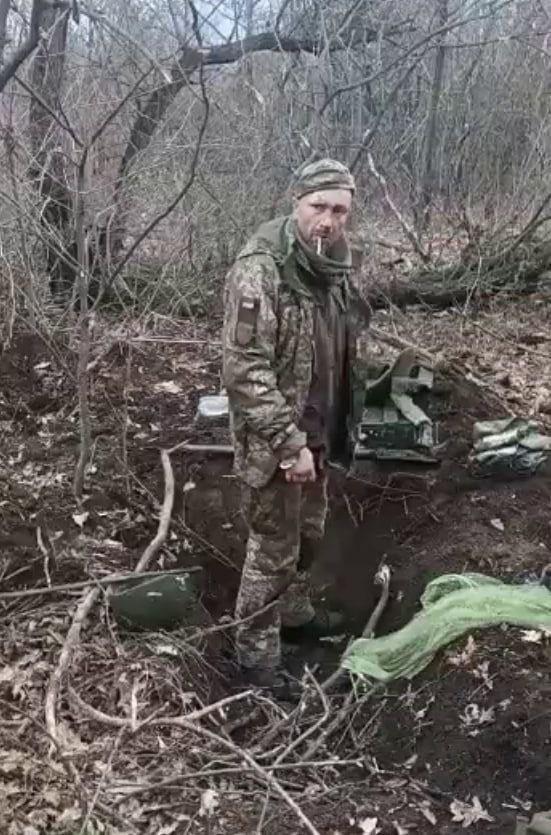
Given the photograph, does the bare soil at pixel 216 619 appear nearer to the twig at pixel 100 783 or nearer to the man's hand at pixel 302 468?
the twig at pixel 100 783

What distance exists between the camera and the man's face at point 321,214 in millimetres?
4023

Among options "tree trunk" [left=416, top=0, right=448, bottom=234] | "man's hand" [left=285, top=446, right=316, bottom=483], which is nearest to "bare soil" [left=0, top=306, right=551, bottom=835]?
"man's hand" [left=285, top=446, right=316, bottom=483]

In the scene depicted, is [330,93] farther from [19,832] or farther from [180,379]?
[19,832]

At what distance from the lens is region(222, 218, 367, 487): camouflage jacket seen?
402 centimetres

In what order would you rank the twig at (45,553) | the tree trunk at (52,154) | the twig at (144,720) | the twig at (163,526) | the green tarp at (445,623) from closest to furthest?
the twig at (144,720) → the green tarp at (445,623) → the twig at (45,553) → the twig at (163,526) → the tree trunk at (52,154)


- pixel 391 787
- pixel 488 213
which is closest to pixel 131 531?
pixel 391 787

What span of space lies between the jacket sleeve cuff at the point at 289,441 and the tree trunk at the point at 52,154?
8.73 feet

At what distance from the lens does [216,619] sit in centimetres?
516

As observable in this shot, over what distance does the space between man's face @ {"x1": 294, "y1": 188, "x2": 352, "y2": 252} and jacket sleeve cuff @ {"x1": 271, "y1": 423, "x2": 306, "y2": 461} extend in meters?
0.76

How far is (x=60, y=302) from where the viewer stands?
26.3ft

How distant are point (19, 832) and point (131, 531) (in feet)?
8.20

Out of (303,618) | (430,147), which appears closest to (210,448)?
(303,618)

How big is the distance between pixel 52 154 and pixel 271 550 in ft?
11.6

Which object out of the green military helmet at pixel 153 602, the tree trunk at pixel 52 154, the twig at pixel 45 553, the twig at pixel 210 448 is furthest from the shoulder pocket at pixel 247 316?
the tree trunk at pixel 52 154
